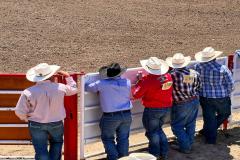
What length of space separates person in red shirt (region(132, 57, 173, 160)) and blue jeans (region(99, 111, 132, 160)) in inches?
16.2

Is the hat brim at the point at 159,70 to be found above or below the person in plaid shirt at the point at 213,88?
above

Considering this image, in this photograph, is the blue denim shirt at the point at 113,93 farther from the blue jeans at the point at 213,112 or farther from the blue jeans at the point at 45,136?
the blue jeans at the point at 213,112

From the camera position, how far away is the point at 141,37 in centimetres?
1962

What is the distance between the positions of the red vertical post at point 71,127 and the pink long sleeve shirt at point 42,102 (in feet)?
1.62

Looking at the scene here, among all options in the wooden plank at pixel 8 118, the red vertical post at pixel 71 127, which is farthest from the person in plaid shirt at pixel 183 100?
the wooden plank at pixel 8 118

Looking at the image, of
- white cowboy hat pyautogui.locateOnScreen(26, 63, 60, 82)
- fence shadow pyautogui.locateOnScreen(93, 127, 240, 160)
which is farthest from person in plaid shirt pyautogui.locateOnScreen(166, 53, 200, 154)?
white cowboy hat pyautogui.locateOnScreen(26, 63, 60, 82)

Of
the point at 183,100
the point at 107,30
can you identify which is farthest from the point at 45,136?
the point at 107,30

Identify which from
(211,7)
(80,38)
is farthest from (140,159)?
(211,7)

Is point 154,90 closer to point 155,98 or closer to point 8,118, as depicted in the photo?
point 155,98

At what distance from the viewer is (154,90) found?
9.08 m

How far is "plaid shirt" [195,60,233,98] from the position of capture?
985 cm

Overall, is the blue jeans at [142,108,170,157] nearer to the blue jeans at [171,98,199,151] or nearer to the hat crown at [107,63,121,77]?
the blue jeans at [171,98,199,151]

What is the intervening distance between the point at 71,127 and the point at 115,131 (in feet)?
2.06

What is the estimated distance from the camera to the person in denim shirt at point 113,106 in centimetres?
879
